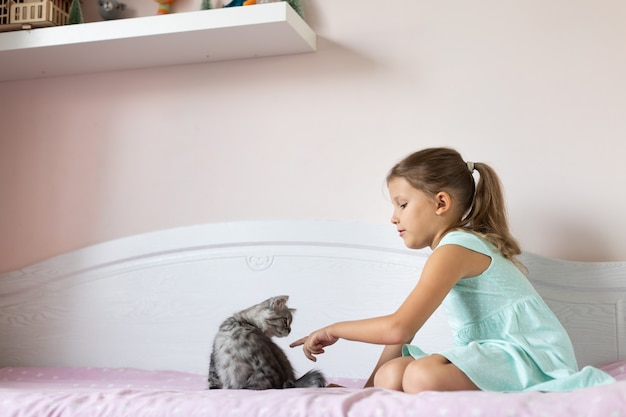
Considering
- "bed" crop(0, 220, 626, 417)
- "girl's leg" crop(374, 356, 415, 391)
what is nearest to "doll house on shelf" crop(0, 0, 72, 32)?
"bed" crop(0, 220, 626, 417)

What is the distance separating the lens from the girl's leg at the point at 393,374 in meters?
1.43

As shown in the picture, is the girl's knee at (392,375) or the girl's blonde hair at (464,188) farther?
the girl's blonde hair at (464,188)

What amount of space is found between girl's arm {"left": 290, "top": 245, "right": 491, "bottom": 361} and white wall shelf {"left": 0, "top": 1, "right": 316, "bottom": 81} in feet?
2.68

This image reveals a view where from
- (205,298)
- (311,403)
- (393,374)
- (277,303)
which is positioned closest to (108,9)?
(205,298)

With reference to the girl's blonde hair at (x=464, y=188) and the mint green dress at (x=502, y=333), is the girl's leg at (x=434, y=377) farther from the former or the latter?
the girl's blonde hair at (x=464, y=188)

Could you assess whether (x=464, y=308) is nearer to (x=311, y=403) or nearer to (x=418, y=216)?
(x=418, y=216)

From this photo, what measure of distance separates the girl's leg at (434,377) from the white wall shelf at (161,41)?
971 millimetres

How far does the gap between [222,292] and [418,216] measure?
2.52ft

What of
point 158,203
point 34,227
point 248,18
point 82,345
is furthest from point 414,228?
point 34,227

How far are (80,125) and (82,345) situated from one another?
0.64 m

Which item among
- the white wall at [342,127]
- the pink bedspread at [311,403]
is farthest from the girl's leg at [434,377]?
the white wall at [342,127]

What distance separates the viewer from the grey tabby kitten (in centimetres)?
144

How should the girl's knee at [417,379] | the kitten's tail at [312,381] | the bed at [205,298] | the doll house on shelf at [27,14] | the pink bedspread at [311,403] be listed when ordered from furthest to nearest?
the doll house on shelf at [27,14]
the bed at [205,298]
the kitten's tail at [312,381]
the girl's knee at [417,379]
the pink bedspread at [311,403]

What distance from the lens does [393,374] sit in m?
1.44
